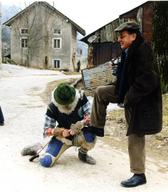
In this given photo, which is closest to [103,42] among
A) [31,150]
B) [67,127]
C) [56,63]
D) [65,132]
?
[31,150]

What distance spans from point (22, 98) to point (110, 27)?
634cm

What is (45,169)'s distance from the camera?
5961 millimetres

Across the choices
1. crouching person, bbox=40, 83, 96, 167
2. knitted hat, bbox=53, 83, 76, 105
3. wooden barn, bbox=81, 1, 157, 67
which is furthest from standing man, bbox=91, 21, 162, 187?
wooden barn, bbox=81, 1, 157, 67

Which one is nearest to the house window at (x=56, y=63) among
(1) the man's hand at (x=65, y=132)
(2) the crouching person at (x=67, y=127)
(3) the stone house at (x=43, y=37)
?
(3) the stone house at (x=43, y=37)

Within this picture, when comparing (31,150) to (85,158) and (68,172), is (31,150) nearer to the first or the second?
(85,158)

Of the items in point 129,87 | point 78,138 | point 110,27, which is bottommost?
point 78,138

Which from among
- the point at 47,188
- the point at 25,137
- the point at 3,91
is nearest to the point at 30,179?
the point at 47,188

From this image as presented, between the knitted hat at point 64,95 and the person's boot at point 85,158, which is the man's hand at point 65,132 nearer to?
the knitted hat at point 64,95

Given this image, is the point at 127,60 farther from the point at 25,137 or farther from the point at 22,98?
the point at 22,98

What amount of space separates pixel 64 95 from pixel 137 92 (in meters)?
1.06

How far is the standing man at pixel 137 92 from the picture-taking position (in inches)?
200

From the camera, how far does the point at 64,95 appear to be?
5770mm

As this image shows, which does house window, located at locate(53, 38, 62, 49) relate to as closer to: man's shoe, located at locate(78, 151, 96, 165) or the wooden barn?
the wooden barn

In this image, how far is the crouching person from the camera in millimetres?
5973
